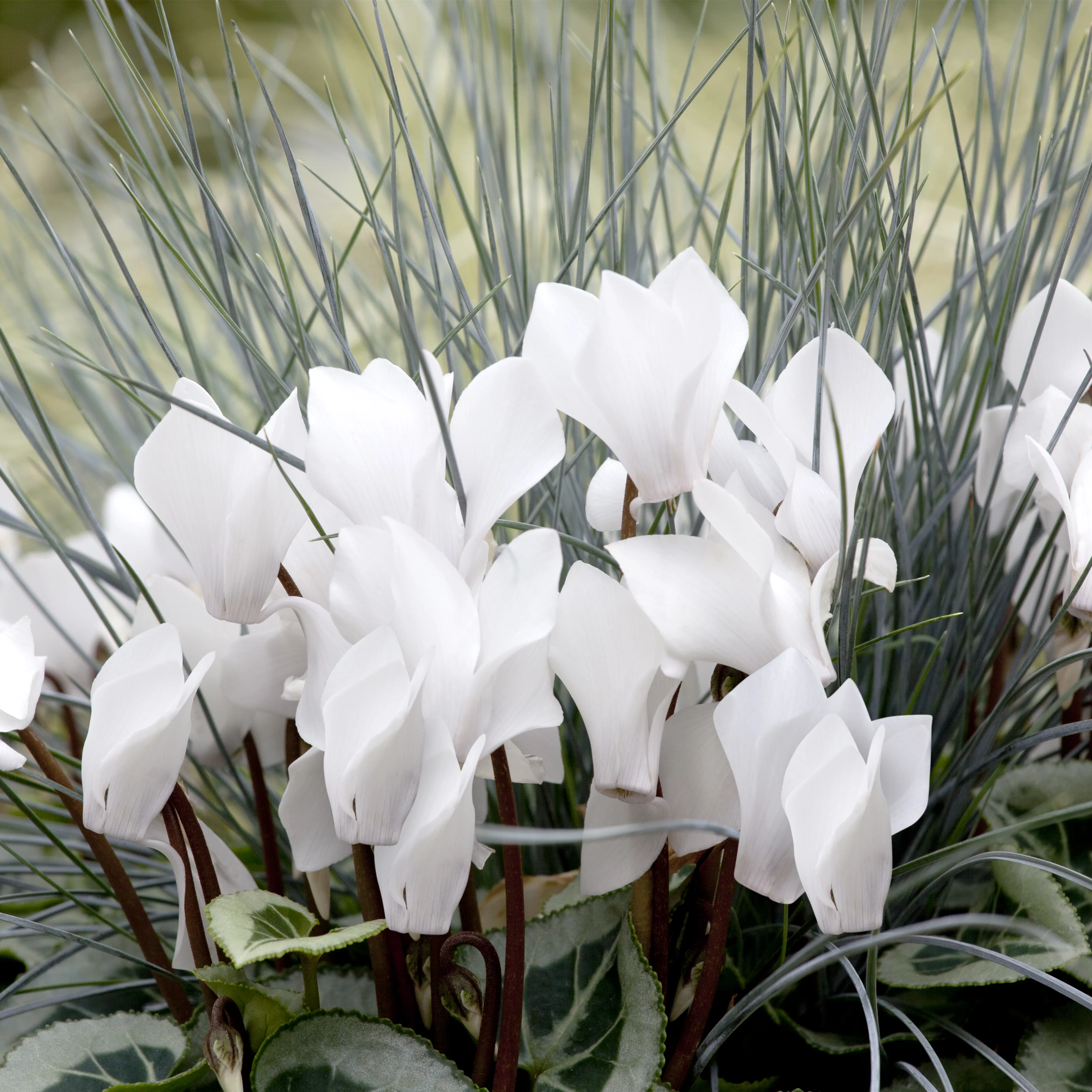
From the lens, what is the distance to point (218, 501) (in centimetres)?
25

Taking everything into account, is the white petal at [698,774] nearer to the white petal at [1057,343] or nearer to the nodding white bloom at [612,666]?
the nodding white bloom at [612,666]

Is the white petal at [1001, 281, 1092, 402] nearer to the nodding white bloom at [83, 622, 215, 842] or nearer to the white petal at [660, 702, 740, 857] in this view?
the white petal at [660, 702, 740, 857]

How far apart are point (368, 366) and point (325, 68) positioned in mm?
2041

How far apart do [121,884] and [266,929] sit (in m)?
0.06

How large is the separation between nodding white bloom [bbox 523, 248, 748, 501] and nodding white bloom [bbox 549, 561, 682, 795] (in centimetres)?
3

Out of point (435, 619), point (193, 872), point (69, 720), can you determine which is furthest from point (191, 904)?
point (69, 720)

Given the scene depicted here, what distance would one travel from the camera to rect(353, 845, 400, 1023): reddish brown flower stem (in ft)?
0.86

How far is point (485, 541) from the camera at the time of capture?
28cm

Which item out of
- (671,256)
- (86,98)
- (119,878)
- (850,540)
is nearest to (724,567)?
(850,540)

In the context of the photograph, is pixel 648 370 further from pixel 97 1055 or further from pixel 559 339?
pixel 97 1055

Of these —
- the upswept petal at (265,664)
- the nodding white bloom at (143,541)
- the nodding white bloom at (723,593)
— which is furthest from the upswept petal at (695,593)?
the nodding white bloom at (143,541)

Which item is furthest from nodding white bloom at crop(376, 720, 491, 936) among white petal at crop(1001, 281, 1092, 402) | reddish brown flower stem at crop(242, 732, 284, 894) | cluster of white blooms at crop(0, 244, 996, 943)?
white petal at crop(1001, 281, 1092, 402)

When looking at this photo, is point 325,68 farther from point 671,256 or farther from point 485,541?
point 485,541

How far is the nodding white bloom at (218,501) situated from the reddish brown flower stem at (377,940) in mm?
67
